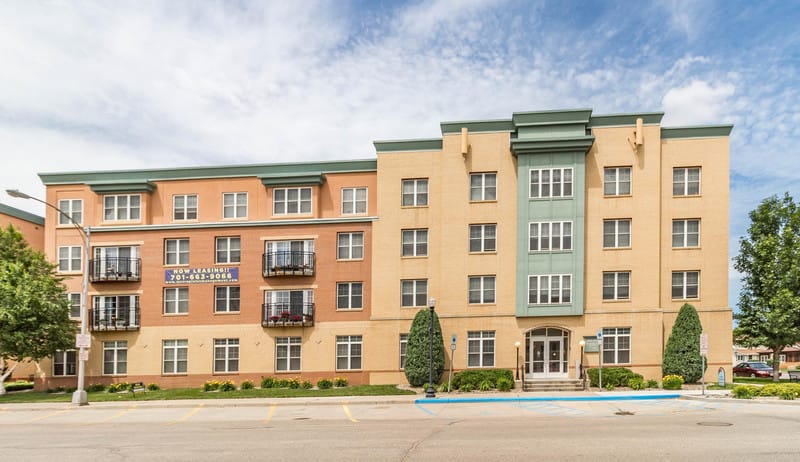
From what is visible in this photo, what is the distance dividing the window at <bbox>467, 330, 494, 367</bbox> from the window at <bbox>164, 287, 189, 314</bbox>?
657 inches

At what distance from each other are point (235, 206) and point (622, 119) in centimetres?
2272

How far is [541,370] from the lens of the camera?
35.1 m

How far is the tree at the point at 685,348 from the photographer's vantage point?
107ft

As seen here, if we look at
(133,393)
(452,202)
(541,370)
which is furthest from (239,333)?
(541,370)

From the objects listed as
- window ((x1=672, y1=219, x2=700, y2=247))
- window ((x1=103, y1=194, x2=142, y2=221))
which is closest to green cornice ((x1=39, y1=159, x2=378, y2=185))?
window ((x1=103, y1=194, x2=142, y2=221))

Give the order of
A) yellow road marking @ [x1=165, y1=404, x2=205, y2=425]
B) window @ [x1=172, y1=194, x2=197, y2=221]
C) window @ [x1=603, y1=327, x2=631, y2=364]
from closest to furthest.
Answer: yellow road marking @ [x1=165, y1=404, x2=205, y2=425]
window @ [x1=603, y1=327, x2=631, y2=364]
window @ [x1=172, y1=194, x2=197, y2=221]

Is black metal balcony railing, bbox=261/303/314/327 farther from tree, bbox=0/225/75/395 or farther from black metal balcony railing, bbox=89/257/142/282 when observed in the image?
tree, bbox=0/225/75/395

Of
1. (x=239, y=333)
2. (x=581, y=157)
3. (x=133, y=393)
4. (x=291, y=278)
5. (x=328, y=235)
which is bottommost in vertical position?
(x=133, y=393)

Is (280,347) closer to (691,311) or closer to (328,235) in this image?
(328,235)

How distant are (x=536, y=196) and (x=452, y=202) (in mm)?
4587

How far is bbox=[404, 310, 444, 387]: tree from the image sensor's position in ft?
110

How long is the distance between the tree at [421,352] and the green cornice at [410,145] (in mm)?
9281

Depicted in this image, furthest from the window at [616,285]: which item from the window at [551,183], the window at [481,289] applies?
the window at [481,289]

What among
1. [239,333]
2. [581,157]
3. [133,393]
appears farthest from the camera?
[239,333]
